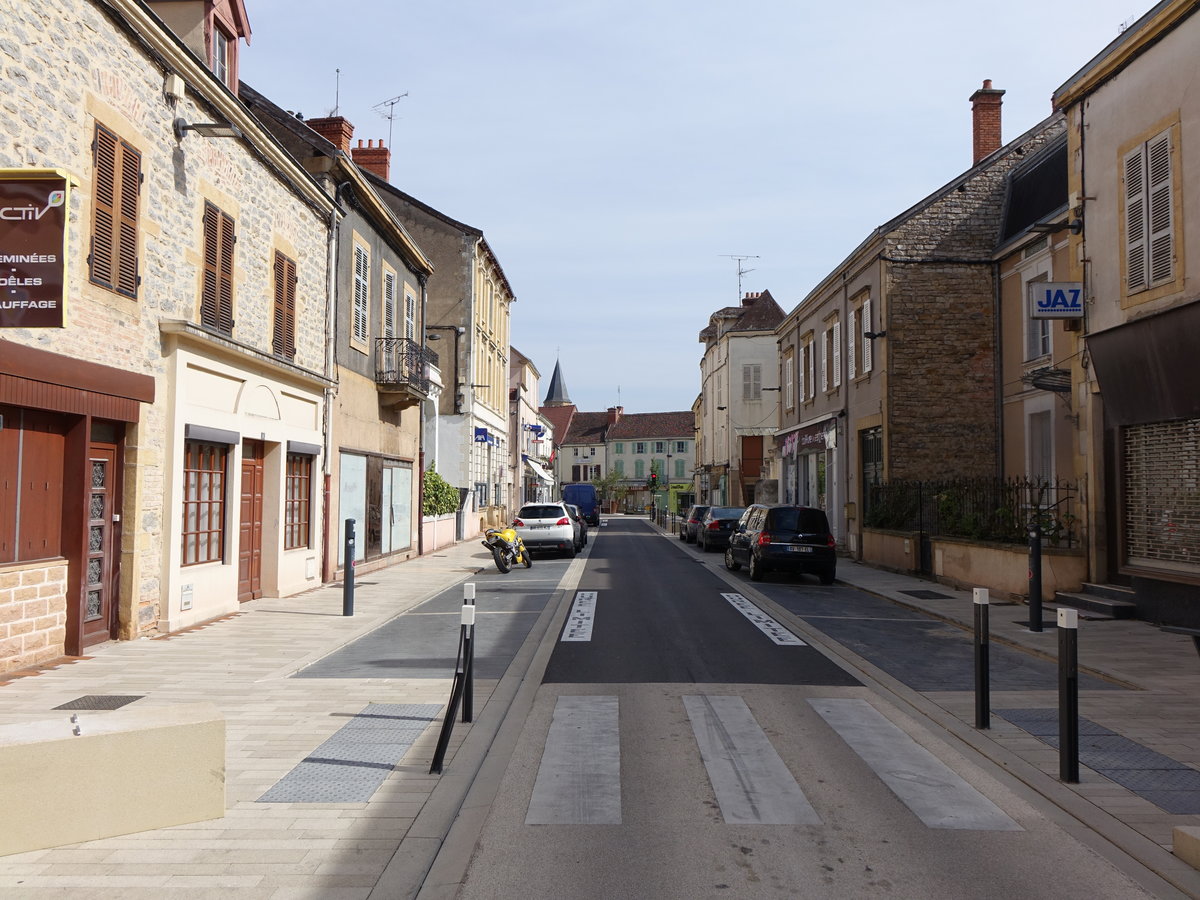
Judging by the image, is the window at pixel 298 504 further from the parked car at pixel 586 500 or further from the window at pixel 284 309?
the parked car at pixel 586 500

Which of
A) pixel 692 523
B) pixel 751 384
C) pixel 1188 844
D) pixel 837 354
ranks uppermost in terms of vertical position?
pixel 751 384

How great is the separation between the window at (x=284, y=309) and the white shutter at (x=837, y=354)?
16.9 metres

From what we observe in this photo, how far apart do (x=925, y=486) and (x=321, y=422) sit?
1268 centimetres

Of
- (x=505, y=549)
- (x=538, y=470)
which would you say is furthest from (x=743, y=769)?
(x=538, y=470)

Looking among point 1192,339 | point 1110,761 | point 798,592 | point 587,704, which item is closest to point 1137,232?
point 1192,339

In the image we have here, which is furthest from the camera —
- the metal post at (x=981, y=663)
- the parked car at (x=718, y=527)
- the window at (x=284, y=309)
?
the parked car at (x=718, y=527)

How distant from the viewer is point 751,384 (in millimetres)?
53094

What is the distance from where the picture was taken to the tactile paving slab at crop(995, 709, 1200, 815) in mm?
5754

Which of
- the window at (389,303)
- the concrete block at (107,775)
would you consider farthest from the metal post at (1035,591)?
the window at (389,303)

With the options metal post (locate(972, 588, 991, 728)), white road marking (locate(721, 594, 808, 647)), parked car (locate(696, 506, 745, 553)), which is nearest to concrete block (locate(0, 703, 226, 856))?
metal post (locate(972, 588, 991, 728))

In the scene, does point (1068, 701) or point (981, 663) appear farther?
point (981, 663)

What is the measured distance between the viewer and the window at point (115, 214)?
10.1 meters

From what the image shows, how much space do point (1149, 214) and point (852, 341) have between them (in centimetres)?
1315

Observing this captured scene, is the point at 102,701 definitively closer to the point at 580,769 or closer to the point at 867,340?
the point at 580,769
